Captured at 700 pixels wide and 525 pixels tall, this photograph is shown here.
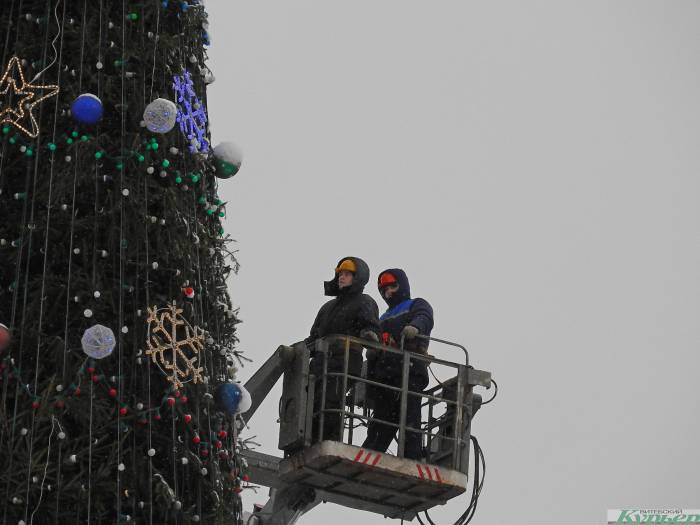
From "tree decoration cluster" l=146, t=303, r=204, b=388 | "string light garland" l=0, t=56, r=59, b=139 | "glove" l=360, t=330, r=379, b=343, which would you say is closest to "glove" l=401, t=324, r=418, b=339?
"glove" l=360, t=330, r=379, b=343

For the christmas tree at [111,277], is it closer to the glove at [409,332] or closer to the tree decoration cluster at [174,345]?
the tree decoration cluster at [174,345]

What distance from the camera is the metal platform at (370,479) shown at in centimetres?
1288

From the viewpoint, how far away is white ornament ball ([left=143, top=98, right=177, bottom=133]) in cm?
1177

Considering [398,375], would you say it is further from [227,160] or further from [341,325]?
[227,160]

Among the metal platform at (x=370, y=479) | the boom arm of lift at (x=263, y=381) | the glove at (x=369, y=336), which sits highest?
the glove at (x=369, y=336)

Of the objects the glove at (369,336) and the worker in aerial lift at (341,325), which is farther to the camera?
the glove at (369,336)

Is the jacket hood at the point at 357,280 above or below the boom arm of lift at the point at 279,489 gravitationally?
above

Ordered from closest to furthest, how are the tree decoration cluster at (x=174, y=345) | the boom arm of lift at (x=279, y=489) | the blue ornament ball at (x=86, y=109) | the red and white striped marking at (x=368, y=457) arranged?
1. the tree decoration cluster at (x=174, y=345)
2. the blue ornament ball at (x=86, y=109)
3. the red and white striped marking at (x=368, y=457)
4. the boom arm of lift at (x=279, y=489)

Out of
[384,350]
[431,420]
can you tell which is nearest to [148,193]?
[384,350]

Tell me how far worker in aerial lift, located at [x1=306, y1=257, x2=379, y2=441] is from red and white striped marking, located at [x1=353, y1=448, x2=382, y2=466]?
21cm

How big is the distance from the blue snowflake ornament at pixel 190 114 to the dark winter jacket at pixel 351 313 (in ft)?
5.91

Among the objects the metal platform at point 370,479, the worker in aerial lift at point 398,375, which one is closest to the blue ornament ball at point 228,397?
the metal platform at point 370,479

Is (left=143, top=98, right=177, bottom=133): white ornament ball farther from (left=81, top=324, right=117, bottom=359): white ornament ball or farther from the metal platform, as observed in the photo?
the metal platform

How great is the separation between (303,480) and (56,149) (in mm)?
3329
